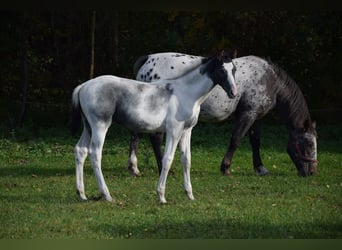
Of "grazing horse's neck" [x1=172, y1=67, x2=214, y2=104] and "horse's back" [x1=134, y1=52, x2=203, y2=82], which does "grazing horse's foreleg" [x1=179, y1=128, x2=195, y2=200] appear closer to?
"grazing horse's neck" [x1=172, y1=67, x2=214, y2=104]

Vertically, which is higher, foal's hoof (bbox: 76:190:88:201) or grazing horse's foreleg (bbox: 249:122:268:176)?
foal's hoof (bbox: 76:190:88:201)

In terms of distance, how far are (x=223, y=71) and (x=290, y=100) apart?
2735mm

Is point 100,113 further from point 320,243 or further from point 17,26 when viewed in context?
point 17,26

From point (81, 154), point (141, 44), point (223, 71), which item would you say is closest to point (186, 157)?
point (223, 71)

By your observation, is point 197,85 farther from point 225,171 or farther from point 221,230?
point 225,171

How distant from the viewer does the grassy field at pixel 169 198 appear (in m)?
6.77

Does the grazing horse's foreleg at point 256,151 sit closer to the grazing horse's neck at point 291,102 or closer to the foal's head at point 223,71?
the grazing horse's neck at point 291,102

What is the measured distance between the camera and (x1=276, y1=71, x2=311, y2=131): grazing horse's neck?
34.4ft

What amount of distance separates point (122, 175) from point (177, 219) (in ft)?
10.2

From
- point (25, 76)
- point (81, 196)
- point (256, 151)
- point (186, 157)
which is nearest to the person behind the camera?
point (81, 196)

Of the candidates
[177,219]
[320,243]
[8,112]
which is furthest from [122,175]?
[8,112]

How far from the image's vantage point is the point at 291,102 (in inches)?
413

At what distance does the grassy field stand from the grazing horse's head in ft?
0.74

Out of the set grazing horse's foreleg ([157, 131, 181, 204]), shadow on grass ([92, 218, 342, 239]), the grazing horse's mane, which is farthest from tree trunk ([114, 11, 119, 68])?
shadow on grass ([92, 218, 342, 239])
